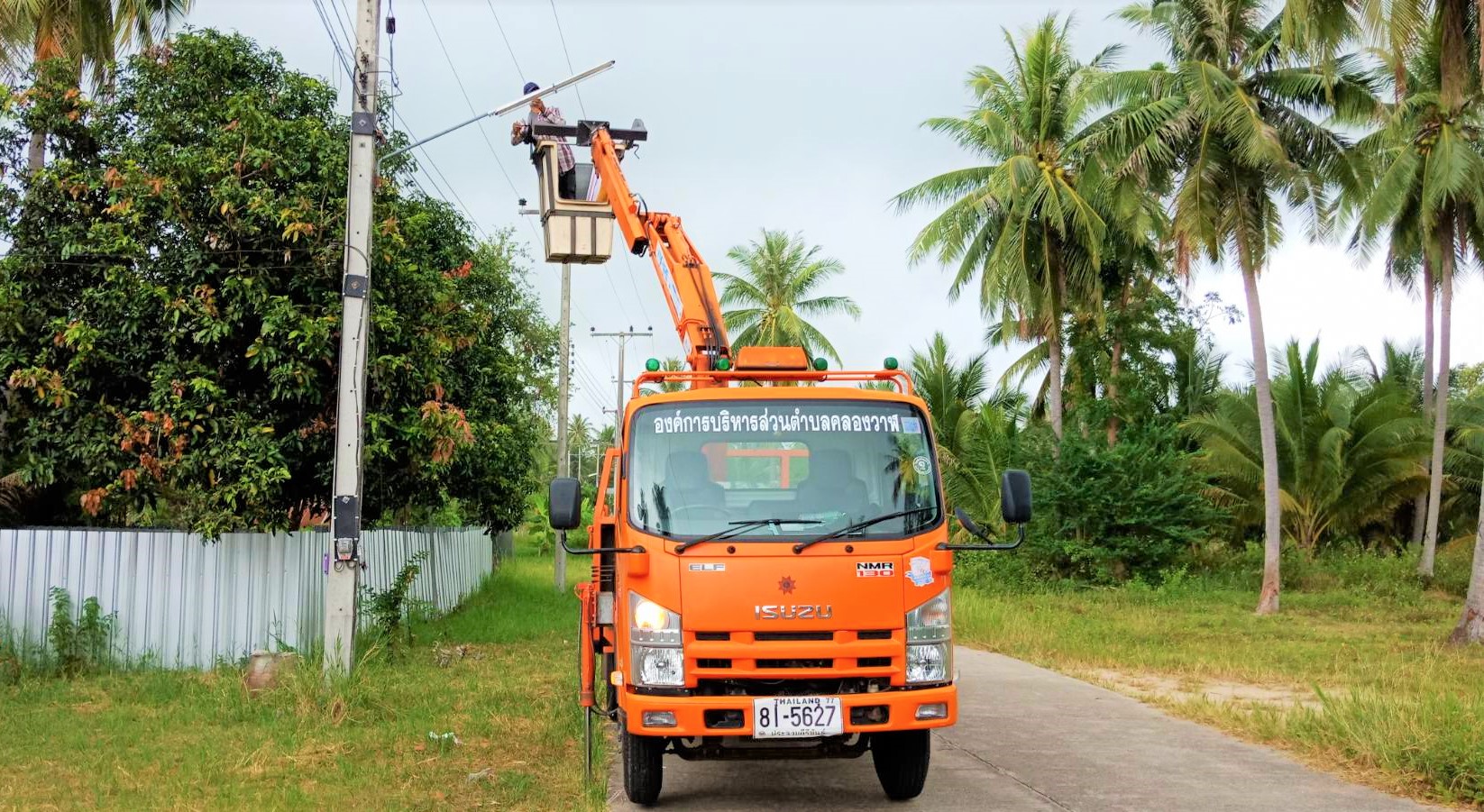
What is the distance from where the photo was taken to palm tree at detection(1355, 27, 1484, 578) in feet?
72.0

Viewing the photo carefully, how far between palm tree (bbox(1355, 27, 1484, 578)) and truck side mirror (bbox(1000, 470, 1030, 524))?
636 inches

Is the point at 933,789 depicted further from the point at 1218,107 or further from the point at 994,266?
the point at 994,266

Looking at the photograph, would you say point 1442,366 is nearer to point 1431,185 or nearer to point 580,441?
point 1431,185

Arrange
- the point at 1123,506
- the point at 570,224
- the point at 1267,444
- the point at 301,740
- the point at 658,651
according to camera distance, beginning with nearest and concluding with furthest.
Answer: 1. the point at 658,651
2. the point at 301,740
3. the point at 570,224
4. the point at 1267,444
5. the point at 1123,506

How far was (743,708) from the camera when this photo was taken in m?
6.90

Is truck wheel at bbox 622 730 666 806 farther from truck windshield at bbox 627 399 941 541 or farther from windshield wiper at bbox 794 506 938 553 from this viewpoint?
windshield wiper at bbox 794 506 938 553

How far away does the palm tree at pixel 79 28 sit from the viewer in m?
19.1

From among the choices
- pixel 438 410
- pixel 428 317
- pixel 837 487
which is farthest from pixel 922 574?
pixel 428 317

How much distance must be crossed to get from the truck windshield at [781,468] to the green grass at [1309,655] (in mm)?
3647

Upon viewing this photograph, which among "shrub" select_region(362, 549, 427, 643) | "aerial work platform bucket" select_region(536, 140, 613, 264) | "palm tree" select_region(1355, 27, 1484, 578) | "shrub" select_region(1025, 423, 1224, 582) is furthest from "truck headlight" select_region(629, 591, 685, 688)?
"shrub" select_region(1025, 423, 1224, 582)

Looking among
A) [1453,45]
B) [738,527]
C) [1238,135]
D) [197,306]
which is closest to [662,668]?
[738,527]

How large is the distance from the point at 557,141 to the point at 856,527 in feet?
24.3

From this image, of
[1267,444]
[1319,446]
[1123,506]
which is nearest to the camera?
[1267,444]

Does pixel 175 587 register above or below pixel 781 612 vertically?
below
